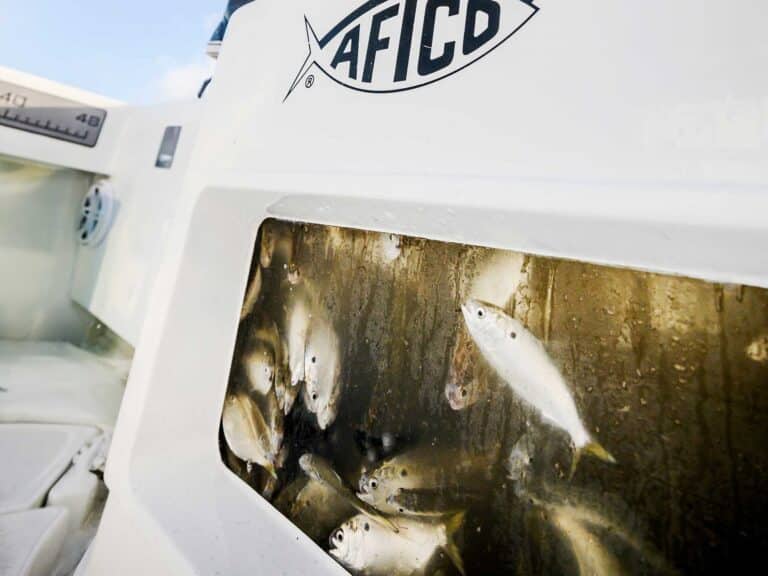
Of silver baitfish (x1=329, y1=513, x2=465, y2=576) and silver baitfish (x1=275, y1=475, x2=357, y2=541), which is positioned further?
silver baitfish (x1=275, y1=475, x2=357, y2=541)

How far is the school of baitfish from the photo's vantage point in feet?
1.82

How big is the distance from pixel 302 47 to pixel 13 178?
2.33 metres

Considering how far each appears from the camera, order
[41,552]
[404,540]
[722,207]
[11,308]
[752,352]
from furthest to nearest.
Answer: [11,308]
[41,552]
[404,540]
[752,352]
[722,207]

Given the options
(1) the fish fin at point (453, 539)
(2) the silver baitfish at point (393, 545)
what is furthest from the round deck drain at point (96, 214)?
(1) the fish fin at point (453, 539)

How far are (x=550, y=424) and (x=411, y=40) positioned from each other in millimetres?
564

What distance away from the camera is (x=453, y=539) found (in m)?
0.59

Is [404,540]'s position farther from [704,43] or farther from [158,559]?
[704,43]

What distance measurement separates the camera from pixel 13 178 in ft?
6.91

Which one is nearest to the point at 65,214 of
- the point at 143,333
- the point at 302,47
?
the point at 143,333

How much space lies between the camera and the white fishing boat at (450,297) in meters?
0.35

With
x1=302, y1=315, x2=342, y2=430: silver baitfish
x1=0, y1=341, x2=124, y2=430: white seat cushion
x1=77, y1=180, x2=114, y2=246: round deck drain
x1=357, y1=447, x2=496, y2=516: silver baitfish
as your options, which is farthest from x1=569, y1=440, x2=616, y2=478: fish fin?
x1=77, y1=180, x2=114, y2=246: round deck drain

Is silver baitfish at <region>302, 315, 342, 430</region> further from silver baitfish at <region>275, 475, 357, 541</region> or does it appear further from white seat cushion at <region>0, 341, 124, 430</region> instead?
white seat cushion at <region>0, 341, 124, 430</region>

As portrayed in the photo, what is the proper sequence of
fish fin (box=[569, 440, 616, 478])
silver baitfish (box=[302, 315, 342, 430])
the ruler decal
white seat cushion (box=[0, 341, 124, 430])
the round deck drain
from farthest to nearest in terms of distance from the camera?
the round deck drain → the ruler decal → white seat cushion (box=[0, 341, 124, 430]) → silver baitfish (box=[302, 315, 342, 430]) → fish fin (box=[569, 440, 616, 478])

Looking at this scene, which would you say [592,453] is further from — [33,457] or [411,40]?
[33,457]
